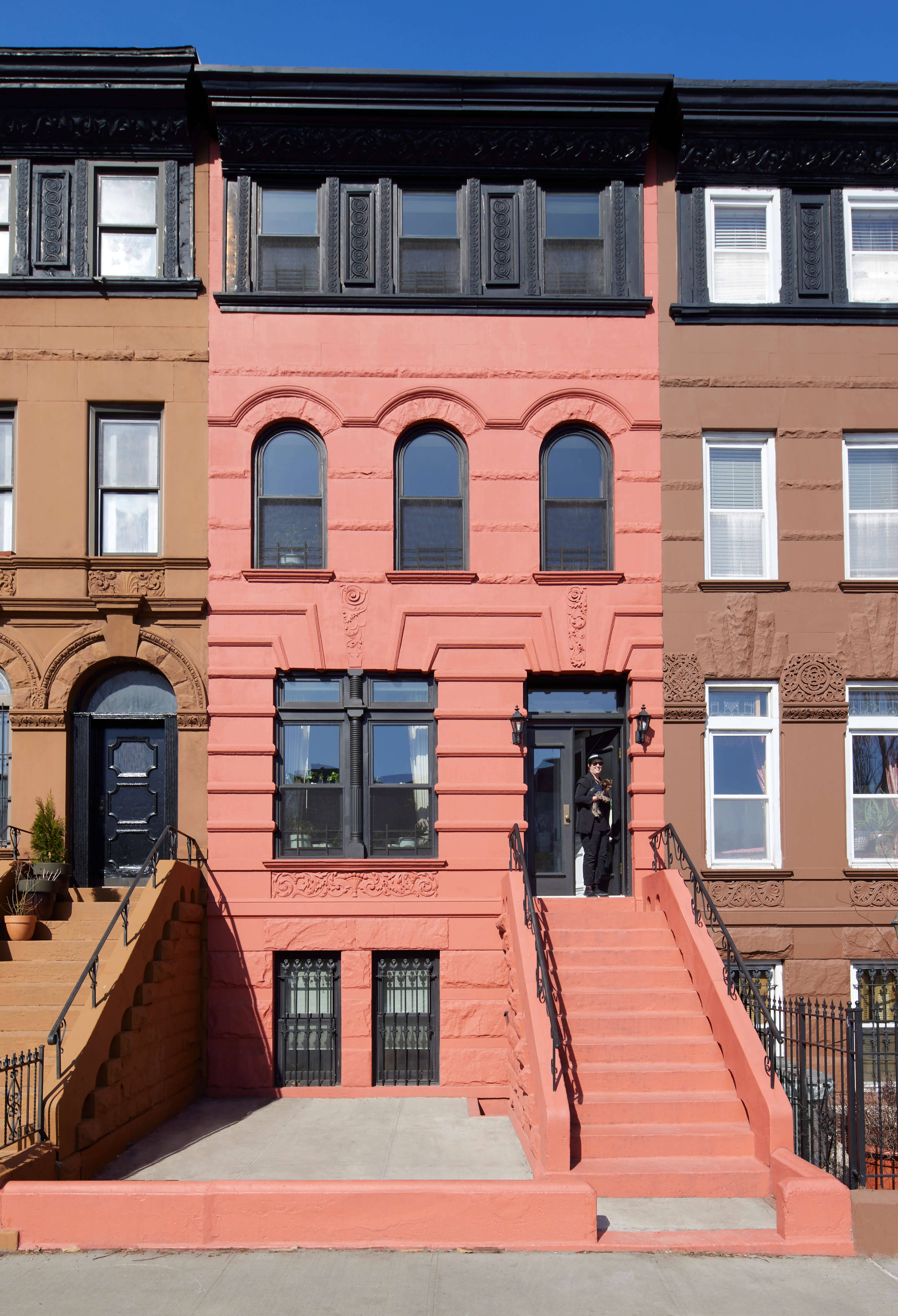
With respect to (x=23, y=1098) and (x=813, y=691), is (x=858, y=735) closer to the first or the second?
(x=813, y=691)

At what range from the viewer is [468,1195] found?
26.8ft

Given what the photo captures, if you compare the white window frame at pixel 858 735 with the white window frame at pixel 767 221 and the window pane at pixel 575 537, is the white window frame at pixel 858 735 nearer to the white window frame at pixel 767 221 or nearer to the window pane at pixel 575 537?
the window pane at pixel 575 537

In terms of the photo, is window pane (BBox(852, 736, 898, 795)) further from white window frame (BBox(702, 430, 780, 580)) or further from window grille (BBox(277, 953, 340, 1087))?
window grille (BBox(277, 953, 340, 1087))

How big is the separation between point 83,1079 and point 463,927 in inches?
201

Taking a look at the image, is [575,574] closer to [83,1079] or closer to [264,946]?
[264,946]

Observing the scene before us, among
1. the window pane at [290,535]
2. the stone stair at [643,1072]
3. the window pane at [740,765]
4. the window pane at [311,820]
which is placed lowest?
the stone stair at [643,1072]

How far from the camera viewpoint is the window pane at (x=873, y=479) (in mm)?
14531

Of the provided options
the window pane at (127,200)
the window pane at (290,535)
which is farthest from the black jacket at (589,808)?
the window pane at (127,200)

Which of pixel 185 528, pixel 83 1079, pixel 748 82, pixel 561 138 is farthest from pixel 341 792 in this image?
pixel 748 82

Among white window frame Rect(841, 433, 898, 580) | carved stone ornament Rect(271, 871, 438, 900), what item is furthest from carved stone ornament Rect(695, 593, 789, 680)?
carved stone ornament Rect(271, 871, 438, 900)

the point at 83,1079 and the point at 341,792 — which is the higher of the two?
the point at 341,792

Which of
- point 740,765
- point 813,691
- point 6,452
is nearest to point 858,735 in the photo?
point 813,691

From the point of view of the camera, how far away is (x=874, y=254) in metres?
14.8

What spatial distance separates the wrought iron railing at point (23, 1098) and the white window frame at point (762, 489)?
941 centimetres
